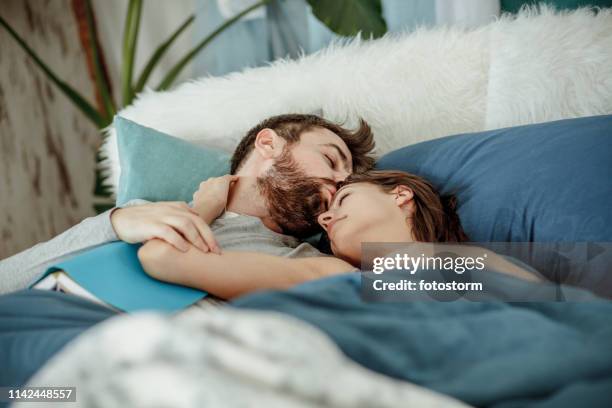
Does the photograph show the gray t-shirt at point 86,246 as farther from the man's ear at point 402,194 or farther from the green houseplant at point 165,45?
the green houseplant at point 165,45

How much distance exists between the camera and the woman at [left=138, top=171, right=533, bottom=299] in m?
0.92

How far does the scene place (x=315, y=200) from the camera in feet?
4.13

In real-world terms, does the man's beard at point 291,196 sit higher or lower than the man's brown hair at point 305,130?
lower

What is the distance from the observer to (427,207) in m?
1.11

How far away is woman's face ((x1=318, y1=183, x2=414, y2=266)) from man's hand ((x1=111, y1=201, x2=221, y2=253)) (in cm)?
26

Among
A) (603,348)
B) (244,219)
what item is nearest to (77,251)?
(244,219)

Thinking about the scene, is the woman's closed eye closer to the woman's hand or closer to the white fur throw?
the woman's hand

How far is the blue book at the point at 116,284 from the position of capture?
0.89m

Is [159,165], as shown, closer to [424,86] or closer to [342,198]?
[342,198]

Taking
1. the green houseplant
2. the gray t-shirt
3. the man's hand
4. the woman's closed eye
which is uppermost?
the green houseplant

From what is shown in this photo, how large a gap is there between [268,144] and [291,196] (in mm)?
161


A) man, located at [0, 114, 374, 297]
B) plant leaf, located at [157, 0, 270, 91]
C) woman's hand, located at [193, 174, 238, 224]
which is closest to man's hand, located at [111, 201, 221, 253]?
man, located at [0, 114, 374, 297]

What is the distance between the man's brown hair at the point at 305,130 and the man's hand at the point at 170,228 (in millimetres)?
403

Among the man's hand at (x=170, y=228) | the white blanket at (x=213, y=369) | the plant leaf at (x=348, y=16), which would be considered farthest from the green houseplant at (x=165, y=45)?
the white blanket at (x=213, y=369)
